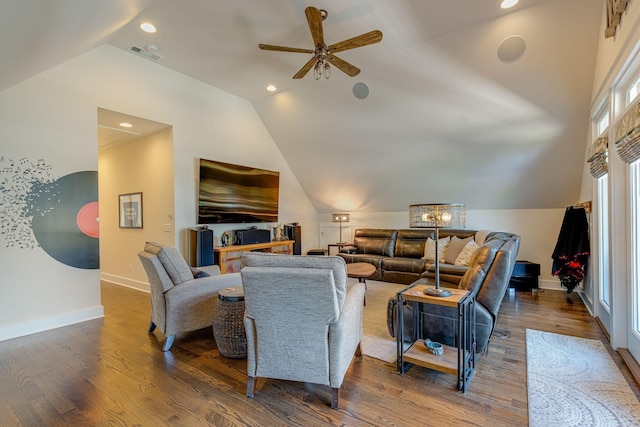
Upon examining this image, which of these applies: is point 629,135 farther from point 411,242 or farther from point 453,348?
point 411,242

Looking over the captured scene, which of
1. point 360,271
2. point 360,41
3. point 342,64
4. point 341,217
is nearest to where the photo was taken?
point 360,41

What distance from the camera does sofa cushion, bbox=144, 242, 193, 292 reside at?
2.89 meters

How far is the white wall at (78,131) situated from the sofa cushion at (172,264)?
62.3 inches

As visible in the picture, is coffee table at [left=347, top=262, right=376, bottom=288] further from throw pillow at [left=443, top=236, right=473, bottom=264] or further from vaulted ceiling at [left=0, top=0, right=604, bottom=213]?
vaulted ceiling at [left=0, top=0, right=604, bottom=213]

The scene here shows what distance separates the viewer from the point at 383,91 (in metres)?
4.41

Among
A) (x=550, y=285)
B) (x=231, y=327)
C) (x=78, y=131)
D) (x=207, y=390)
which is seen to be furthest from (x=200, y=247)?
(x=550, y=285)

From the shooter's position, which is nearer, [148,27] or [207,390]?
[207,390]

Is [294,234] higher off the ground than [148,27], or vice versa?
[148,27]

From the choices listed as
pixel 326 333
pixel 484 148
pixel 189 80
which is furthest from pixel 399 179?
pixel 326 333

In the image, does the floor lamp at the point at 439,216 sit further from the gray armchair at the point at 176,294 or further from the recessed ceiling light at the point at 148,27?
the recessed ceiling light at the point at 148,27

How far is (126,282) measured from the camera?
536 cm

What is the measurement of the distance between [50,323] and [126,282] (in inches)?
77.1

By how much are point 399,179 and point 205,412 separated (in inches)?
197

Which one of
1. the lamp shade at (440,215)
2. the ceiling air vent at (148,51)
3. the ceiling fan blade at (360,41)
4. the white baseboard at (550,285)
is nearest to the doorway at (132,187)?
the ceiling air vent at (148,51)
